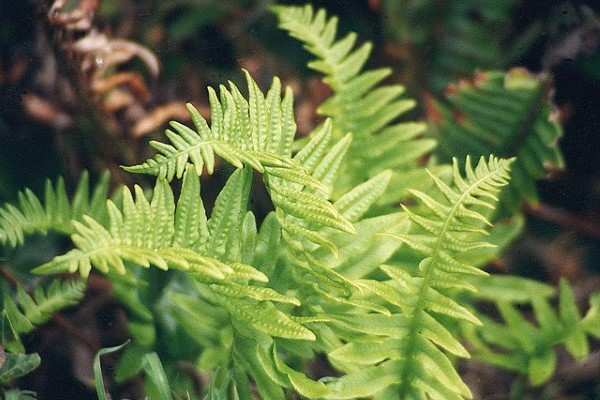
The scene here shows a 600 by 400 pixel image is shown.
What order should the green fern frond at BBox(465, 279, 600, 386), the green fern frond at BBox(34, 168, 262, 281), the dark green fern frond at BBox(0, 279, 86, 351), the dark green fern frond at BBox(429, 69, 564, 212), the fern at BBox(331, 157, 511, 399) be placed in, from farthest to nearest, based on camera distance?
the dark green fern frond at BBox(429, 69, 564, 212) < the green fern frond at BBox(465, 279, 600, 386) < the dark green fern frond at BBox(0, 279, 86, 351) < the fern at BBox(331, 157, 511, 399) < the green fern frond at BBox(34, 168, 262, 281)

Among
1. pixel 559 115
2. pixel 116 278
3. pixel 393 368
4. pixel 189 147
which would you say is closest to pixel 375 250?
pixel 393 368

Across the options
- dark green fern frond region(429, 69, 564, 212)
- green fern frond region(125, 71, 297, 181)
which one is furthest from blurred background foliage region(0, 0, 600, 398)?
green fern frond region(125, 71, 297, 181)

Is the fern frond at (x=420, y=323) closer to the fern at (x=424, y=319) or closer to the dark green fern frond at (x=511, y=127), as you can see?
the fern at (x=424, y=319)

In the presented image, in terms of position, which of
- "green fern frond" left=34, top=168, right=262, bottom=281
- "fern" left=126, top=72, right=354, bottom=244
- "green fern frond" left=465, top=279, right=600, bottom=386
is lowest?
"green fern frond" left=465, top=279, right=600, bottom=386

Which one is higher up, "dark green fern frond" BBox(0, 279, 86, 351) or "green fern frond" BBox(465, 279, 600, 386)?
"dark green fern frond" BBox(0, 279, 86, 351)

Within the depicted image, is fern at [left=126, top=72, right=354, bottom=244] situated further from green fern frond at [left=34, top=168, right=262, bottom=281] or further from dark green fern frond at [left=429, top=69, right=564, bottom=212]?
dark green fern frond at [left=429, top=69, right=564, bottom=212]

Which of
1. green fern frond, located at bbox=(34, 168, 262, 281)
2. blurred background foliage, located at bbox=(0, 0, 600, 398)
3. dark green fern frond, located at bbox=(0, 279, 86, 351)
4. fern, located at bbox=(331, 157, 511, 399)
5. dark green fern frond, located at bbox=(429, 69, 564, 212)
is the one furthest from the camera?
blurred background foliage, located at bbox=(0, 0, 600, 398)

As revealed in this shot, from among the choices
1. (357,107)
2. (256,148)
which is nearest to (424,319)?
(256,148)
